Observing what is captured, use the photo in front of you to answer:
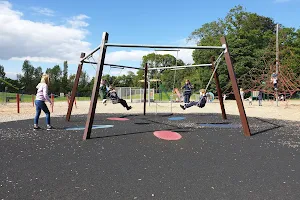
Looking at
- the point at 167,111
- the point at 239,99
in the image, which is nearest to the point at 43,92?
the point at 239,99

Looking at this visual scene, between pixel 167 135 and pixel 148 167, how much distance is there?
8.83ft

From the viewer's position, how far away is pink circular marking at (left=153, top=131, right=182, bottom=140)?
6.16 meters

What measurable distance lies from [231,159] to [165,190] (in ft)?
5.74

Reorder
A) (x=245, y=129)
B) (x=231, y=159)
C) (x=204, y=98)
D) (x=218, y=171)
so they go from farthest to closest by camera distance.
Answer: (x=204, y=98)
(x=245, y=129)
(x=231, y=159)
(x=218, y=171)

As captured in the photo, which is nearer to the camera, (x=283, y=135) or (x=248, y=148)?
(x=248, y=148)

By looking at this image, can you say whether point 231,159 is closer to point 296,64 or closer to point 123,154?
point 123,154

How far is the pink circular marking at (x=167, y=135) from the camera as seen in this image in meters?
6.16

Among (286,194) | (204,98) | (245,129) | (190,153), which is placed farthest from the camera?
(204,98)

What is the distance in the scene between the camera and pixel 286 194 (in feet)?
9.42

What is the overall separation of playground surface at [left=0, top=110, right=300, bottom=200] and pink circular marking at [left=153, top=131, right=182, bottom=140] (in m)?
0.24

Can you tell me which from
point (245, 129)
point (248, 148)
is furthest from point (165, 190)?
point (245, 129)

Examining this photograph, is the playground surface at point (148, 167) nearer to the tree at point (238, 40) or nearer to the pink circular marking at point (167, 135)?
the pink circular marking at point (167, 135)

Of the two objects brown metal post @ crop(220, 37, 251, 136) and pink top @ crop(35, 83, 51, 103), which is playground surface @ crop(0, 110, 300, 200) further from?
pink top @ crop(35, 83, 51, 103)

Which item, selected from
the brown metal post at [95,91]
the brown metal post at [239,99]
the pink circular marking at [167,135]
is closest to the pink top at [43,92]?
the brown metal post at [95,91]
